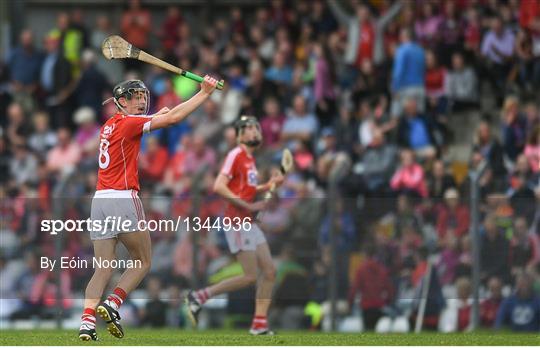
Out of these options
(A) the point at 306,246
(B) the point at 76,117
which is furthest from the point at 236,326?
(B) the point at 76,117

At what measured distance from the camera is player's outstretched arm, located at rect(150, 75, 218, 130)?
13211mm

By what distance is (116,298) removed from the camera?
1358 centimetres

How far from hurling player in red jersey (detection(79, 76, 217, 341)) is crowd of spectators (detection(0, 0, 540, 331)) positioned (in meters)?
4.89

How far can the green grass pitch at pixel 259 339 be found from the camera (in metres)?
14.1

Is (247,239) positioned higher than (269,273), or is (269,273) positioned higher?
(247,239)

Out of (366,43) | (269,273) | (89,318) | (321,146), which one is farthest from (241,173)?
(366,43)

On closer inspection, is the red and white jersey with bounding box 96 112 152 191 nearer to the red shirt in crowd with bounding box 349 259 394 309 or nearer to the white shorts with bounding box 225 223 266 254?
the white shorts with bounding box 225 223 266 254

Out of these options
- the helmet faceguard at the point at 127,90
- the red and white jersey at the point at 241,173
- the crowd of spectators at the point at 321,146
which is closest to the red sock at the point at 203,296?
the red and white jersey at the point at 241,173

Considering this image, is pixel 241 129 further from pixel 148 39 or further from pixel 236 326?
pixel 148 39

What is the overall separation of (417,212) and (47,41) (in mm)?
8752

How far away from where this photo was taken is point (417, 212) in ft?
60.8

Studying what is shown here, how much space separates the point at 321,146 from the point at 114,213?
8538 mm

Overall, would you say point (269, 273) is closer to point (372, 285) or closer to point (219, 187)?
point (219, 187)

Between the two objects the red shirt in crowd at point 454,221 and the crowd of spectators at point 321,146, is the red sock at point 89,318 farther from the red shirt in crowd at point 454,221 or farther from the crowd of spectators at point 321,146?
the red shirt in crowd at point 454,221
